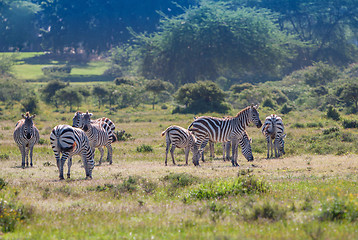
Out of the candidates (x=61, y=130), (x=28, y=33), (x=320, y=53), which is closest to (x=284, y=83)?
(x=320, y=53)

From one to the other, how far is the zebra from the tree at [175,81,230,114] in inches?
1236

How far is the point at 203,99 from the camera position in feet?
183

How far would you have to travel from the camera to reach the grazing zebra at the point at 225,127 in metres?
22.1

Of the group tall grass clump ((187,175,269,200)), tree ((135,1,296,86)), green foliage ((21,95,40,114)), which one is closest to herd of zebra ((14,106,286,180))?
tall grass clump ((187,175,269,200))

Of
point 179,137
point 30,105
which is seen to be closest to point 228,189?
point 179,137

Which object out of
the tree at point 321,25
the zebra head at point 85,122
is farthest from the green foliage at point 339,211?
the tree at point 321,25

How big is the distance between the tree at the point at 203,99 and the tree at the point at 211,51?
36659mm

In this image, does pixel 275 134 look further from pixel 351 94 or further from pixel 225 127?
pixel 351 94

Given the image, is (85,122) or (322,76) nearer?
(85,122)

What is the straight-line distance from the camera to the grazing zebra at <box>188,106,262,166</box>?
72.4ft

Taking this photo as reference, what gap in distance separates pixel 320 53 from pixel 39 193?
107 metres

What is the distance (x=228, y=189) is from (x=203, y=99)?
142 ft

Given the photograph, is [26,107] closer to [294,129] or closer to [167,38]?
[294,129]

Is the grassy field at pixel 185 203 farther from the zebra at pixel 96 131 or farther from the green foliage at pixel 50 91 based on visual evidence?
the green foliage at pixel 50 91
